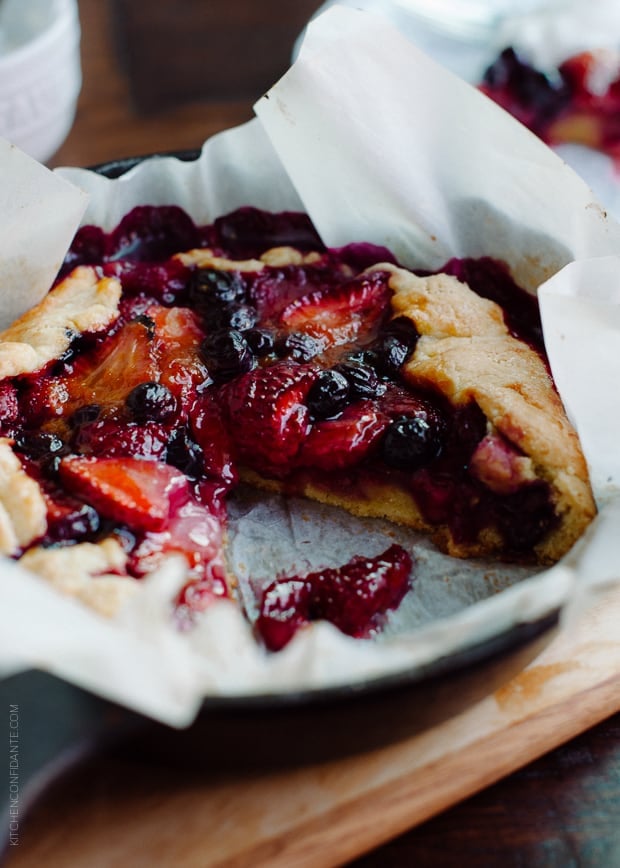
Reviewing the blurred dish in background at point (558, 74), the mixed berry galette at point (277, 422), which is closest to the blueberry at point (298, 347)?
the mixed berry galette at point (277, 422)

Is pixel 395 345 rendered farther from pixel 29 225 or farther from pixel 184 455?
pixel 29 225

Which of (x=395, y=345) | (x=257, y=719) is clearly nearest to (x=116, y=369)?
(x=395, y=345)

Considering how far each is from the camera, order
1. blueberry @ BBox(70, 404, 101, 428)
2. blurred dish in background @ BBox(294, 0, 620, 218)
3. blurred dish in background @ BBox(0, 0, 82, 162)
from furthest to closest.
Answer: blurred dish in background @ BBox(294, 0, 620, 218) < blurred dish in background @ BBox(0, 0, 82, 162) < blueberry @ BBox(70, 404, 101, 428)

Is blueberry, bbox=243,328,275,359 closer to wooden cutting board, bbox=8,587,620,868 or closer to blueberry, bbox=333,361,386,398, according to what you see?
blueberry, bbox=333,361,386,398

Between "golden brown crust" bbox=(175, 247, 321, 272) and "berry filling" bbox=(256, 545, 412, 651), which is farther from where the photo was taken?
"golden brown crust" bbox=(175, 247, 321, 272)

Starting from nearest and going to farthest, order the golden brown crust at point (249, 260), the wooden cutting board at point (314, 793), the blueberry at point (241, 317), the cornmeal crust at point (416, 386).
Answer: the wooden cutting board at point (314, 793)
the cornmeal crust at point (416, 386)
the blueberry at point (241, 317)
the golden brown crust at point (249, 260)

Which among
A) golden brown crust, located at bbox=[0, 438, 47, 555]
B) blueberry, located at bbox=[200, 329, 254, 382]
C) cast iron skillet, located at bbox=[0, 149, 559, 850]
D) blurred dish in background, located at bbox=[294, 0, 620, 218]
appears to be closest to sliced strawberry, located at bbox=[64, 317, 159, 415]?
blueberry, located at bbox=[200, 329, 254, 382]

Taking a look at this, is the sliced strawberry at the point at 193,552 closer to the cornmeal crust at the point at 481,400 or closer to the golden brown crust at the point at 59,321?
the cornmeal crust at the point at 481,400
